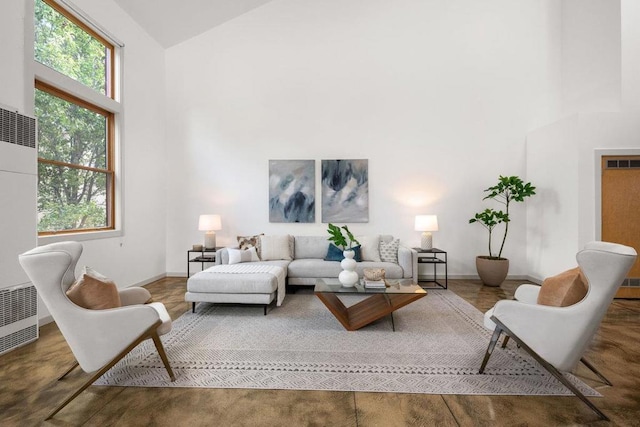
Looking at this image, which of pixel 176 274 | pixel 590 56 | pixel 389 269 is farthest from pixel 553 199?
pixel 176 274

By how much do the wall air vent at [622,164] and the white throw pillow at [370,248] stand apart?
10.8ft

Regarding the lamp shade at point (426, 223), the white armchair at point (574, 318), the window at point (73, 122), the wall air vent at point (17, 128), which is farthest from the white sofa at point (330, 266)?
the wall air vent at point (17, 128)

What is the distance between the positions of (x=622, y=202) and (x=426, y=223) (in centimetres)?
255

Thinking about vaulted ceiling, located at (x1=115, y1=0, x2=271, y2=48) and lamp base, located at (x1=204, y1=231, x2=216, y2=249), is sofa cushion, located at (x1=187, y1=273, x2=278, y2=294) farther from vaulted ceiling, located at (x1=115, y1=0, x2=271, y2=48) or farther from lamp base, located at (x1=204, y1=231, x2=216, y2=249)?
vaulted ceiling, located at (x1=115, y1=0, x2=271, y2=48)

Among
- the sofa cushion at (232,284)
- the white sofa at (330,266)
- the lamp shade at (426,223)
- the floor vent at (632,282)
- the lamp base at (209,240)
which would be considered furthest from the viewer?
the lamp base at (209,240)

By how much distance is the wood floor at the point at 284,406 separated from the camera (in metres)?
1.72

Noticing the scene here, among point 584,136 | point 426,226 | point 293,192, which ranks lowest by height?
point 426,226

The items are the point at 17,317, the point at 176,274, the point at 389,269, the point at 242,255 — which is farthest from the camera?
the point at 176,274

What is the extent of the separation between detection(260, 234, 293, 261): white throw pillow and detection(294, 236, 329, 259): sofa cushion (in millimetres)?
179

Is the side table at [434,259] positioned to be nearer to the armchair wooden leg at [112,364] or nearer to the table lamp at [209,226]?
the table lamp at [209,226]

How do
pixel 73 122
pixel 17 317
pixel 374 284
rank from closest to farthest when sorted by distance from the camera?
pixel 17 317, pixel 374 284, pixel 73 122

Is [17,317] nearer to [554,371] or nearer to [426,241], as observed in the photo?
[554,371]

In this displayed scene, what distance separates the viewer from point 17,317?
2660mm

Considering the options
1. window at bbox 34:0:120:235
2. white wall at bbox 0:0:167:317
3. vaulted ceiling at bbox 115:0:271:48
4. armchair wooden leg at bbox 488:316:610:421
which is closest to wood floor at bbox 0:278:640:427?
armchair wooden leg at bbox 488:316:610:421
